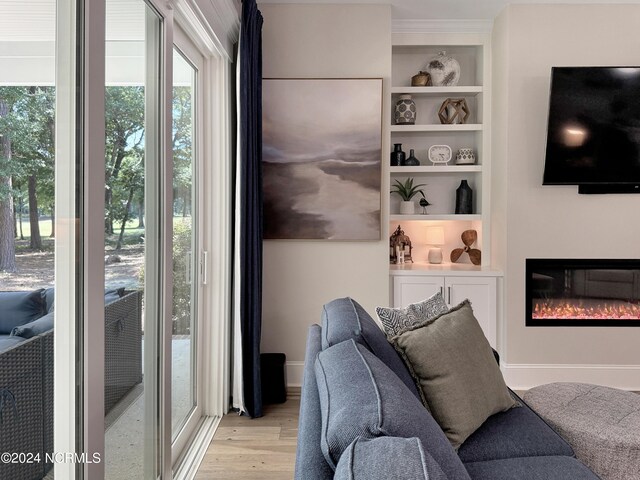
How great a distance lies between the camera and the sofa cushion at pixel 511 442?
1877 millimetres

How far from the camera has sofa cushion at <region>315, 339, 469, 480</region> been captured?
1.07 metres

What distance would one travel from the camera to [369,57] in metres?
3.92

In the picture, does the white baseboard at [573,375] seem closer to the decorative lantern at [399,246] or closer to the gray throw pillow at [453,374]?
the decorative lantern at [399,246]

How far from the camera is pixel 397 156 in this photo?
14.3 feet

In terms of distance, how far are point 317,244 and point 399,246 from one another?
789 millimetres

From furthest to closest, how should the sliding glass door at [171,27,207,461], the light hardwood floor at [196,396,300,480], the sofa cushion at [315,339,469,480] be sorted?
the sliding glass door at [171,27,207,461]
the light hardwood floor at [196,396,300,480]
the sofa cushion at [315,339,469,480]

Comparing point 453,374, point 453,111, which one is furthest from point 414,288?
point 453,374

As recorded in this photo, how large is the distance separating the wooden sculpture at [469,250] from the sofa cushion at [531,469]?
265 cm

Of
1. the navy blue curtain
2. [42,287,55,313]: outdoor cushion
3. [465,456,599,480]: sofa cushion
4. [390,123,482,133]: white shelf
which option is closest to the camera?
[42,287,55,313]: outdoor cushion

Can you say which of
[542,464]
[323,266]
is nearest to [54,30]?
[542,464]

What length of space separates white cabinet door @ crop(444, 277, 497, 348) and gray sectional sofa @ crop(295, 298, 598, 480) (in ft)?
5.75

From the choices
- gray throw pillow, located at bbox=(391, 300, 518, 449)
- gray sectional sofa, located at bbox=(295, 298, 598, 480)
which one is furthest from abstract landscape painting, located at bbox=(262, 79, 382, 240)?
gray throw pillow, located at bbox=(391, 300, 518, 449)

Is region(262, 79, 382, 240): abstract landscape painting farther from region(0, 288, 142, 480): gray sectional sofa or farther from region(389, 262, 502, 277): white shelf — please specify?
region(0, 288, 142, 480): gray sectional sofa

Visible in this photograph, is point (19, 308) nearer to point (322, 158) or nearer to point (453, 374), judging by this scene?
point (453, 374)
